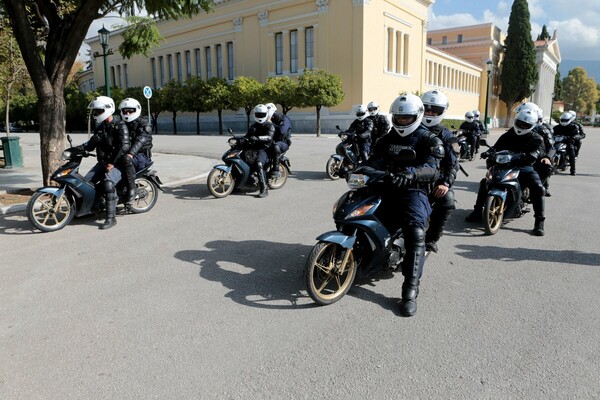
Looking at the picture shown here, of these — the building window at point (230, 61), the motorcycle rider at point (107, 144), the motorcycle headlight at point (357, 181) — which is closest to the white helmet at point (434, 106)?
the motorcycle headlight at point (357, 181)

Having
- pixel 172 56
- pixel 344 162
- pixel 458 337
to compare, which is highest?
pixel 172 56

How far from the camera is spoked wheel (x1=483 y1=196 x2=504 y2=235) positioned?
20.5ft

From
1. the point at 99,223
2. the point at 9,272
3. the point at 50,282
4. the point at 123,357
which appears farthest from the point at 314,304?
the point at 99,223

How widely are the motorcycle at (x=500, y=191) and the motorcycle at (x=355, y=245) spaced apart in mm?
2608

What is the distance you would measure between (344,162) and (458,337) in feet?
27.5

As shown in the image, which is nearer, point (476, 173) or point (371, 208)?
point (371, 208)

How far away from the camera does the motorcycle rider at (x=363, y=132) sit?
1117 centimetres

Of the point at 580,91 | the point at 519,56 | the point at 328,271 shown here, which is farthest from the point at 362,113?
the point at 580,91

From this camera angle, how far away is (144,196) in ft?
25.4

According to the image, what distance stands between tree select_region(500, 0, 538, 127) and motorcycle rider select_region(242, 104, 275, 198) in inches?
2373

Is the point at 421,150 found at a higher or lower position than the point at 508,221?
higher

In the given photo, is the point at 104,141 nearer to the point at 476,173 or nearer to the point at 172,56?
the point at 476,173

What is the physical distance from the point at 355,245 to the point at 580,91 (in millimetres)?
117651

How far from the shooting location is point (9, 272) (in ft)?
15.8
